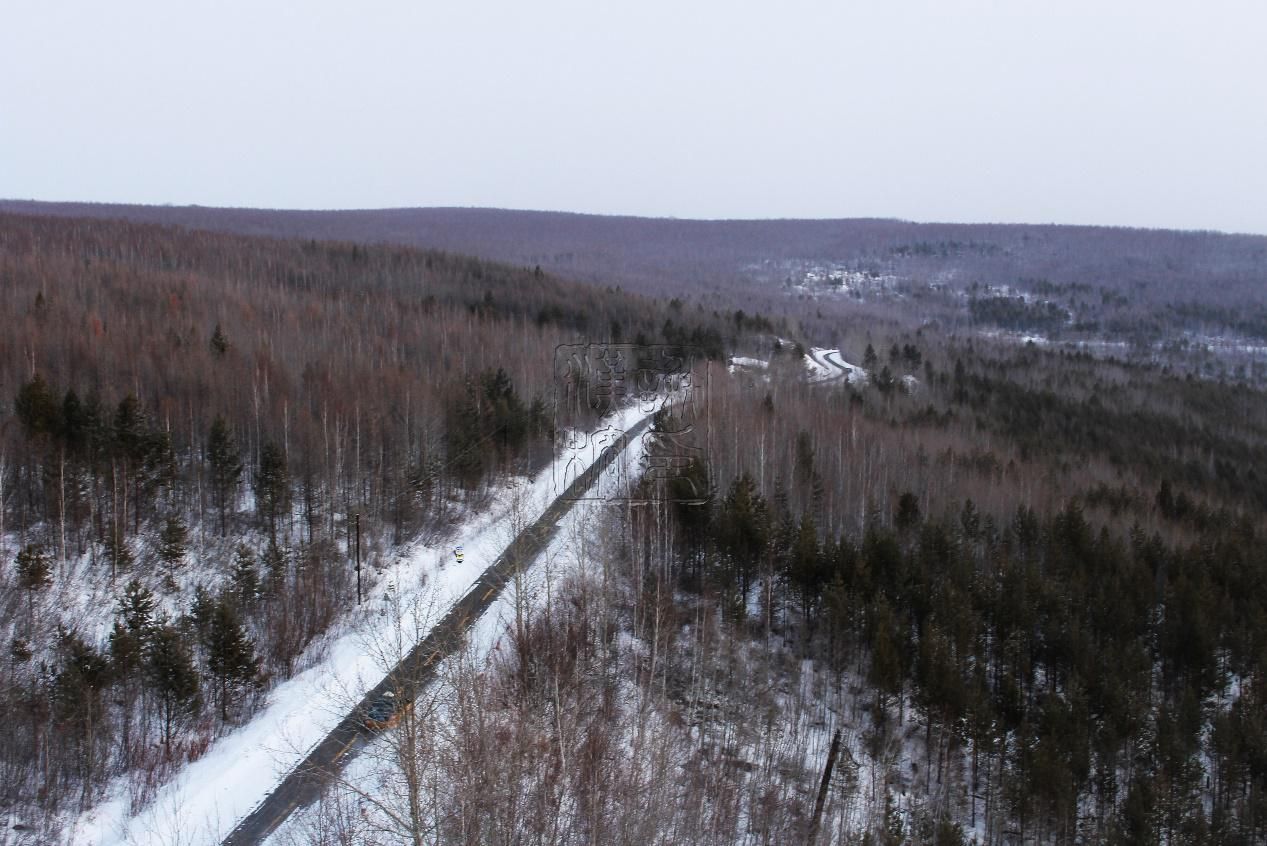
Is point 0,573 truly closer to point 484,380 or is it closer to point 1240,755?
point 484,380

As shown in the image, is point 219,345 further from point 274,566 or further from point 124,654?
point 124,654

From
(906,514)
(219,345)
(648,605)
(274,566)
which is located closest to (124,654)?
(274,566)

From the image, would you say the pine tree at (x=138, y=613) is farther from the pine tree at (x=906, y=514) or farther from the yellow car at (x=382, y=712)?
the pine tree at (x=906, y=514)

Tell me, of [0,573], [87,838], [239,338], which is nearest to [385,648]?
[87,838]

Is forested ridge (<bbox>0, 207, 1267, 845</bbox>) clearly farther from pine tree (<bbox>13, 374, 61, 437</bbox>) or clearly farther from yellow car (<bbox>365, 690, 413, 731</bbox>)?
yellow car (<bbox>365, 690, 413, 731</bbox>)

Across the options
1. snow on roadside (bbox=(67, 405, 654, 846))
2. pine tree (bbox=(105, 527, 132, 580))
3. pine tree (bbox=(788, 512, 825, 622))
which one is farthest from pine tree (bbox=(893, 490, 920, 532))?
pine tree (bbox=(105, 527, 132, 580))
